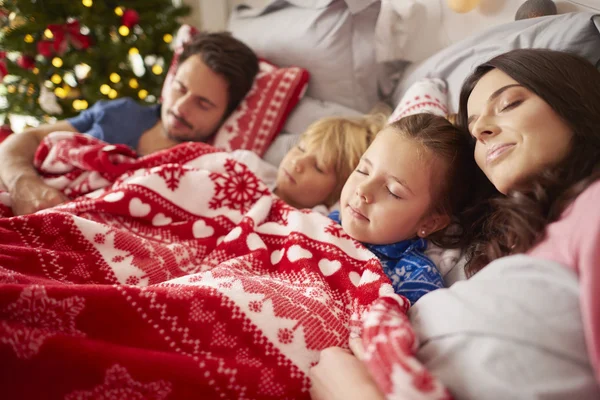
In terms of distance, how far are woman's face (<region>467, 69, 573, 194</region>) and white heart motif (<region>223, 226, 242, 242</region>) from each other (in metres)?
0.58

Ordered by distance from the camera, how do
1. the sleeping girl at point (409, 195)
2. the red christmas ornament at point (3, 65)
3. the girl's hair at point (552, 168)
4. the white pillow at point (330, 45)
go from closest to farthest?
the girl's hair at point (552, 168) → the sleeping girl at point (409, 195) → the white pillow at point (330, 45) → the red christmas ornament at point (3, 65)

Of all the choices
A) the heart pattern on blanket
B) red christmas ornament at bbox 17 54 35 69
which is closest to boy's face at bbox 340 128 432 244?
the heart pattern on blanket

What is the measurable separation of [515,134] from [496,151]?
4cm

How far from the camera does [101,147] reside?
124 centimetres

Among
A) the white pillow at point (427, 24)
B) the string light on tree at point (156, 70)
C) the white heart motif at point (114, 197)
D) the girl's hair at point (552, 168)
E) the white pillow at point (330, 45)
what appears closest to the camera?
the girl's hair at point (552, 168)

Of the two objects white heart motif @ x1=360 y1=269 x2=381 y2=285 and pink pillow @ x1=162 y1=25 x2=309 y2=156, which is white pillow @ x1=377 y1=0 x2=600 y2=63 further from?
white heart motif @ x1=360 y1=269 x2=381 y2=285

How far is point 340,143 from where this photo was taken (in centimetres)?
129

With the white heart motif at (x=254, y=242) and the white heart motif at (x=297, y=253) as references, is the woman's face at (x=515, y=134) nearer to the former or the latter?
the white heart motif at (x=297, y=253)

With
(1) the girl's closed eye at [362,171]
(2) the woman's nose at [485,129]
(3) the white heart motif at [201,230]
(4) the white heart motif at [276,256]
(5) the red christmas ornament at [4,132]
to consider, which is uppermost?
(2) the woman's nose at [485,129]

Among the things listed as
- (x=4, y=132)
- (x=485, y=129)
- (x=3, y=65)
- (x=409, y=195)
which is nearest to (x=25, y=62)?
(x=3, y=65)

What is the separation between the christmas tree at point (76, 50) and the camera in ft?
5.83

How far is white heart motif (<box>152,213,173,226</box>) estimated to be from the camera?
41.6 inches

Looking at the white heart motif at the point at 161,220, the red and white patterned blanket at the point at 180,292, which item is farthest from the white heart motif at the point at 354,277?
the white heart motif at the point at 161,220

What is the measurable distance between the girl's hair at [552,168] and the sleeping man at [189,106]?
1061mm
